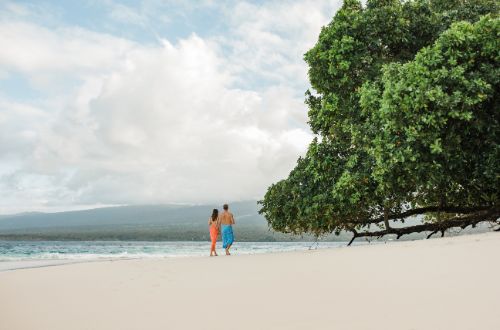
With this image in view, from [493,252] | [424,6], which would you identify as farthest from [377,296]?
[424,6]

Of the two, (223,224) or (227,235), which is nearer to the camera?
(223,224)

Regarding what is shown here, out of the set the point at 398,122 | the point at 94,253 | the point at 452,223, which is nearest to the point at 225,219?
the point at 398,122

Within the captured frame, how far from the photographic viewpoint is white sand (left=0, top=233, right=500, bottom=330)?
4930 mm

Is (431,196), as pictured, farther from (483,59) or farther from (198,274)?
(198,274)

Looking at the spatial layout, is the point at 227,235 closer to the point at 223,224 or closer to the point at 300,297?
the point at 223,224

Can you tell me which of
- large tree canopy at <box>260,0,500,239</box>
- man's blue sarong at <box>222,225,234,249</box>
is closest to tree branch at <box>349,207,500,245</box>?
large tree canopy at <box>260,0,500,239</box>

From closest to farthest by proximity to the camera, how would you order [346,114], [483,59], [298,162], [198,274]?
[198,274]
[483,59]
[346,114]
[298,162]

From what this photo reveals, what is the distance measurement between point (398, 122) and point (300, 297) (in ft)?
27.5

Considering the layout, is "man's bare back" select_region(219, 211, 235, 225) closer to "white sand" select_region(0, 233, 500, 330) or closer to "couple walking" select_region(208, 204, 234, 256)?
"couple walking" select_region(208, 204, 234, 256)

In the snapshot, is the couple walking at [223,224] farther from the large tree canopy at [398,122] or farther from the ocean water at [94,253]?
the ocean water at [94,253]

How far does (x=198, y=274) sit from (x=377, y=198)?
882cm

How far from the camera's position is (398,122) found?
13.2 m

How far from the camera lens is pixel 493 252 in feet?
24.8

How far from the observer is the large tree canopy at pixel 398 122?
13055 millimetres
